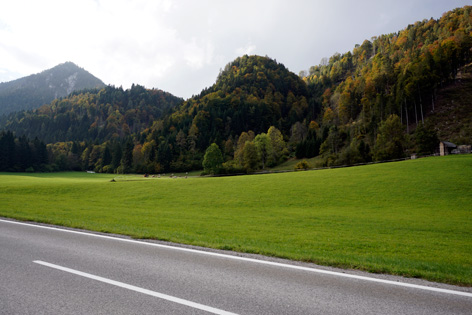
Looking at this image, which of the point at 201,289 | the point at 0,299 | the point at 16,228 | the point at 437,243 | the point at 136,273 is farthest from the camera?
the point at 16,228

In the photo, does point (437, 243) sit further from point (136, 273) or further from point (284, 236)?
point (136, 273)

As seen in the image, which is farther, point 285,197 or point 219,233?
point 285,197

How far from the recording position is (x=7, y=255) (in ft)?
28.6

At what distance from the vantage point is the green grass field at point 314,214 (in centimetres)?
1000

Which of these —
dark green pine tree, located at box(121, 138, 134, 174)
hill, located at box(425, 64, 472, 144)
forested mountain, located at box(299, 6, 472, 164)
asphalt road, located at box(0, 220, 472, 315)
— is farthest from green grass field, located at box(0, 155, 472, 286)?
dark green pine tree, located at box(121, 138, 134, 174)

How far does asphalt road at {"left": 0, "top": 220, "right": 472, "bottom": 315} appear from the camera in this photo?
16.9ft

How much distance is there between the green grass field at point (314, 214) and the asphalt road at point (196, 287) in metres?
1.40

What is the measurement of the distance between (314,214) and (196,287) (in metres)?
18.0

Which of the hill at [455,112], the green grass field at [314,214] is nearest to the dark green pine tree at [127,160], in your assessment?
the green grass field at [314,214]

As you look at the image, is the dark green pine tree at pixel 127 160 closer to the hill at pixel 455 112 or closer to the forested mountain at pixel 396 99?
the forested mountain at pixel 396 99

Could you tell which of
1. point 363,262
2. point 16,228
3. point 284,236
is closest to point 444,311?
point 363,262

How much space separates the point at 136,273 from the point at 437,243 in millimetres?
14356

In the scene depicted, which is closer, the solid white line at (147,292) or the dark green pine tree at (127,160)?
the solid white line at (147,292)

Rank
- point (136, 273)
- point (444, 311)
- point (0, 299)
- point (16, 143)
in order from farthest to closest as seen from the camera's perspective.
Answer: point (16, 143) < point (136, 273) < point (0, 299) < point (444, 311)
